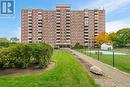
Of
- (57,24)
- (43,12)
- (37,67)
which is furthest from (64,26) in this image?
(37,67)

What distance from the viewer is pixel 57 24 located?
440 ft

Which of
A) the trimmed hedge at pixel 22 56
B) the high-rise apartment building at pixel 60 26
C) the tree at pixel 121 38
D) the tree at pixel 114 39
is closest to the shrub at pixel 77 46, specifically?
the high-rise apartment building at pixel 60 26

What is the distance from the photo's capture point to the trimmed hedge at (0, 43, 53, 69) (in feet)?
43.0

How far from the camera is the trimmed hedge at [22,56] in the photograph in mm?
13098

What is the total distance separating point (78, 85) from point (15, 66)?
499 centimetres

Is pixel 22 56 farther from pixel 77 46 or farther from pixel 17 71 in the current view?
pixel 77 46

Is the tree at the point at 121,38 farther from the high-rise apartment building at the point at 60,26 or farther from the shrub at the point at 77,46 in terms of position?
the high-rise apartment building at the point at 60,26

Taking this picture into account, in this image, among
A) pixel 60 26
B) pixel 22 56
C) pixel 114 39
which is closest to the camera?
pixel 22 56

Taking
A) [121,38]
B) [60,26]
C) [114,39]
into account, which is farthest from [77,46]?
[121,38]

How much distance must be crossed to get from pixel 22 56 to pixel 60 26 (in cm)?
12115

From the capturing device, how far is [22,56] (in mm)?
13688

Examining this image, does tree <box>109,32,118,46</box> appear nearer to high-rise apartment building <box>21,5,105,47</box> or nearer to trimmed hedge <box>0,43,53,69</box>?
high-rise apartment building <box>21,5,105,47</box>

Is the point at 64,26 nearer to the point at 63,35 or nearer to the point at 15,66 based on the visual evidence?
the point at 63,35

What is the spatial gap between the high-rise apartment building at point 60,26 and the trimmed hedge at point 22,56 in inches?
4614
